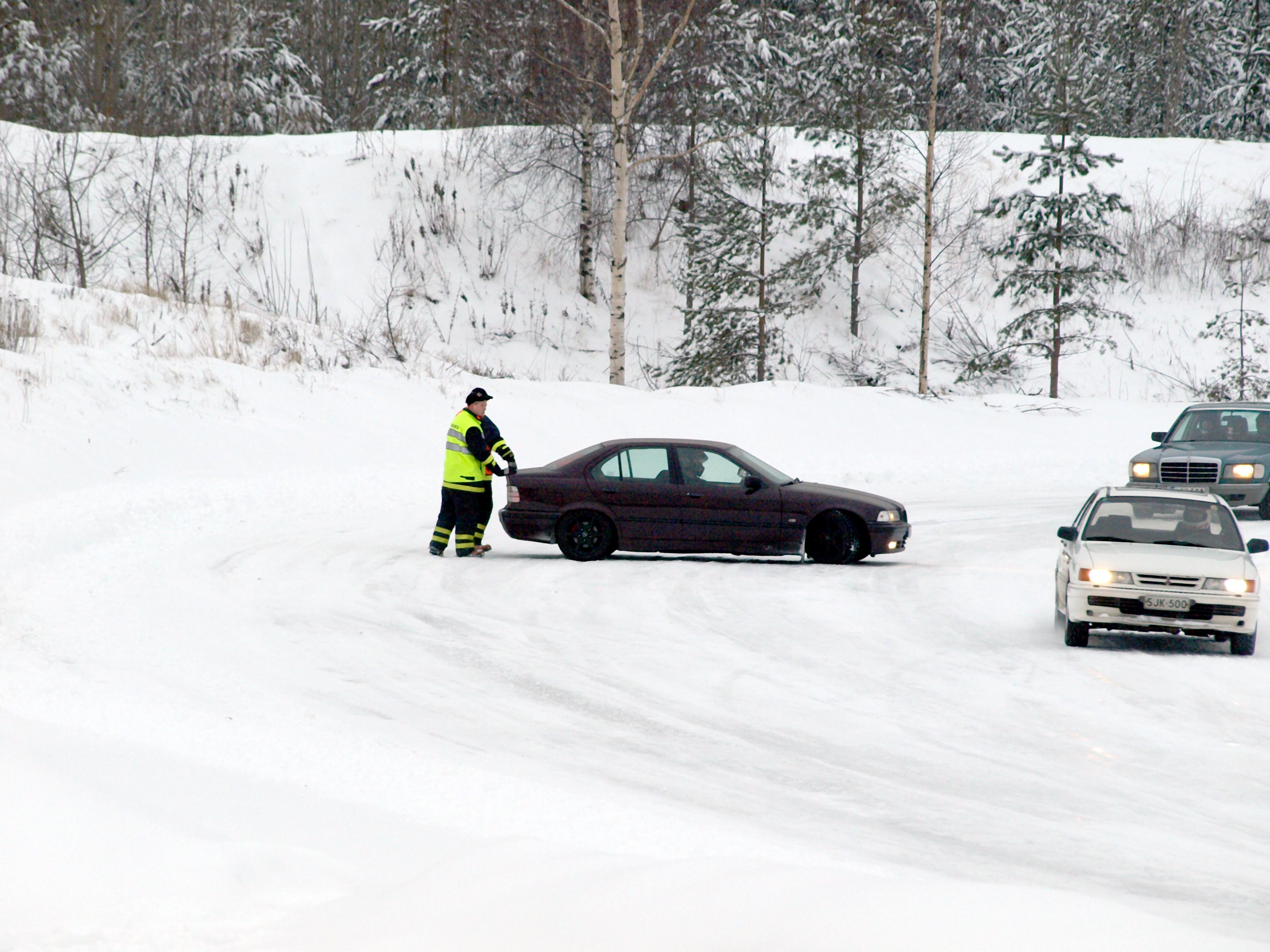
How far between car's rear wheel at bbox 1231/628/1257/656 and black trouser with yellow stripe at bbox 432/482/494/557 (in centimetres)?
744

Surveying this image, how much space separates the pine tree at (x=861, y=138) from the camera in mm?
33219

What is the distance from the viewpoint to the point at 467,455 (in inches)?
522

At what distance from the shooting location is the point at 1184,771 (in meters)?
6.35

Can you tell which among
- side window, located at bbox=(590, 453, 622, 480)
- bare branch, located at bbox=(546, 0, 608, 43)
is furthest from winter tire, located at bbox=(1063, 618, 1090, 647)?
bare branch, located at bbox=(546, 0, 608, 43)

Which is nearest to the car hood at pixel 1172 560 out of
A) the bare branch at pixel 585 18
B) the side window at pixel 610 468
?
the side window at pixel 610 468

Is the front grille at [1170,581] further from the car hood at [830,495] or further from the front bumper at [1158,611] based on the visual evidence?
the car hood at [830,495]

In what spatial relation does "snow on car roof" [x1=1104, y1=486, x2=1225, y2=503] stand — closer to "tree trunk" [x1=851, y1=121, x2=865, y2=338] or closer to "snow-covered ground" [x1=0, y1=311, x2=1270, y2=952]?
"snow-covered ground" [x1=0, y1=311, x2=1270, y2=952]

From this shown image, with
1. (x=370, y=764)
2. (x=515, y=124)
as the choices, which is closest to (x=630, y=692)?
(x=370, y=764)

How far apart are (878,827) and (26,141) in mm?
39257

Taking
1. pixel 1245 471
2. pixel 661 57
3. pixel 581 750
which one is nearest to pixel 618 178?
pixel 661 57

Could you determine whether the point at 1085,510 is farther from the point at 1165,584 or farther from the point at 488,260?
the point at 488,260

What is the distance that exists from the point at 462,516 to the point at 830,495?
4.08 metres

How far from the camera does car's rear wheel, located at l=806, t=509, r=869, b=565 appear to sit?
13.2m

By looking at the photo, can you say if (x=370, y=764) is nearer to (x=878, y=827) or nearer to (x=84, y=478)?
(x=878, y=827)
